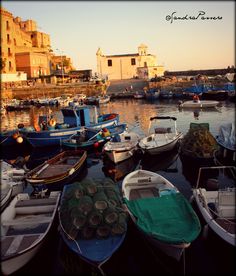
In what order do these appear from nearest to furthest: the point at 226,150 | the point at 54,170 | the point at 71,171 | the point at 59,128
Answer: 1. the point at 71,171
2. the point at 54,170
3. the point at 226,150
4. the point at 59,128

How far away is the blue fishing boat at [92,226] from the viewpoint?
7.64 metres

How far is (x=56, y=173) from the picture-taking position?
13992 millimetres

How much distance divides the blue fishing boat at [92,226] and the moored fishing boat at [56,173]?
174 inches

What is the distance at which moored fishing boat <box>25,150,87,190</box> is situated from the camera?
12.8 metres

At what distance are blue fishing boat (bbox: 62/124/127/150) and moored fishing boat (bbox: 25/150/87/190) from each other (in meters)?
3.00

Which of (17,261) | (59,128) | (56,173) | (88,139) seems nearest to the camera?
(17,261)

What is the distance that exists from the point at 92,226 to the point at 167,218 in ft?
7.35

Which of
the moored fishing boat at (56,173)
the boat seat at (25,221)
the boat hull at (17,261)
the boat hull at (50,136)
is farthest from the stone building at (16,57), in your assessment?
the boat hull at (17,261)

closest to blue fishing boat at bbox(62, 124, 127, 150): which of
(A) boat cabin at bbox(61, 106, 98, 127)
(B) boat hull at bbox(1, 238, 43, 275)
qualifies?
(A) boat cabin at bbox(61, 106, 98, 127)

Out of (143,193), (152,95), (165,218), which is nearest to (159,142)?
(143,193)

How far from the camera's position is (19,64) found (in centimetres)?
6900

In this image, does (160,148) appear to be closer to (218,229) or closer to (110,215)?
(218,229)

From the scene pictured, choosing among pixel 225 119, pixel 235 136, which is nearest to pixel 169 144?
pixel 235 136

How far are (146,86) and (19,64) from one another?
30.2m
